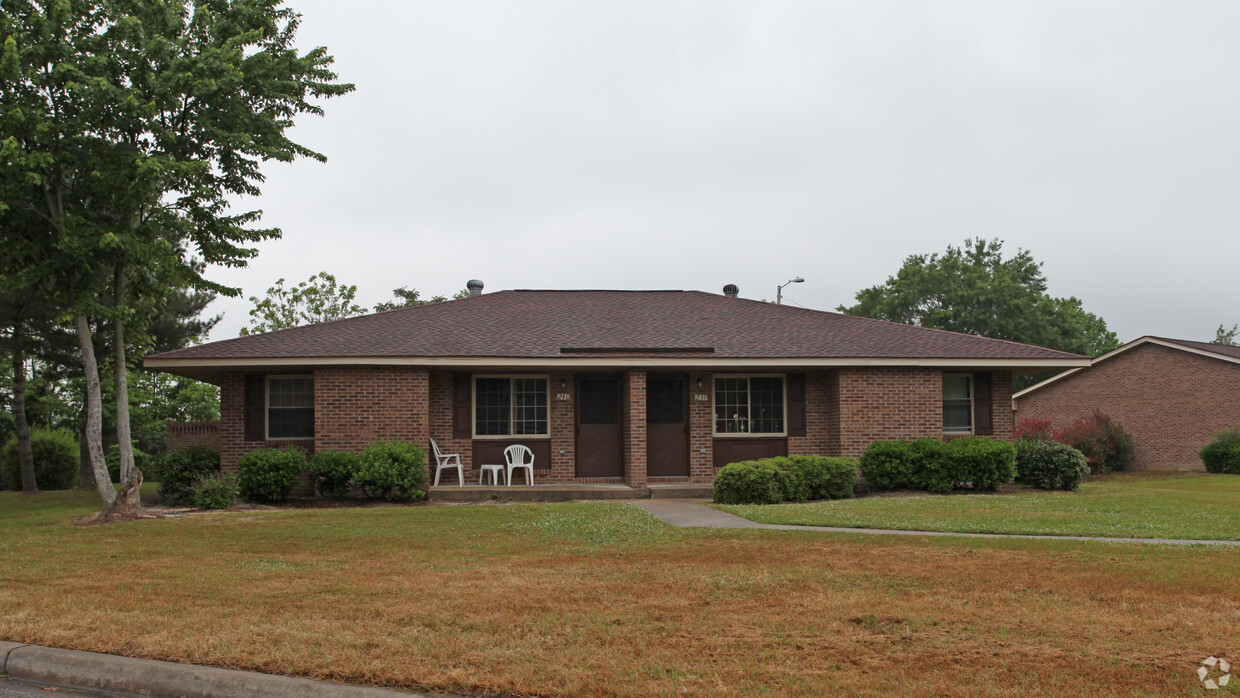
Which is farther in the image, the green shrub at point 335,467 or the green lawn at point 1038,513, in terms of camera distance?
the green shrub at point 335,467

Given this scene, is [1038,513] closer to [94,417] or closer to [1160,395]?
[94,417]

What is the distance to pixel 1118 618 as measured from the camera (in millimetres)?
6008

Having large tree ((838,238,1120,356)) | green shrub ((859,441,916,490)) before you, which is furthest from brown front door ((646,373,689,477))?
large tree ((838,238,1120,356))

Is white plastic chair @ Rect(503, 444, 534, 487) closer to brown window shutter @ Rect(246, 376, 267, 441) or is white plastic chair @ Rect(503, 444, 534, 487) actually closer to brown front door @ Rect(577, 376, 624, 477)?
brown front door @ Rect(577, 376, 624, 477)

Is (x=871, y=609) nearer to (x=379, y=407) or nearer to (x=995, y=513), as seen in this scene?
(x=995, y=513)

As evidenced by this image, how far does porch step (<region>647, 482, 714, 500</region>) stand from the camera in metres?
17.3

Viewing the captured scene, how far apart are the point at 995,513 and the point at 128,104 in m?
13.9

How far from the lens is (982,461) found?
17.0 metres

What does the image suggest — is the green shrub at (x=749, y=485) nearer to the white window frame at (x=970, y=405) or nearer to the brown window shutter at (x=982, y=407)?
the white window frame at (x=970, y=405)

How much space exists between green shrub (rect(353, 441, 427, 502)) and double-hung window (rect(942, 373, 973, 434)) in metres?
11.1

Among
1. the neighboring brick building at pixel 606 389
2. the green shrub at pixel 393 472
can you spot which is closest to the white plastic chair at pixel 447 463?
the neighboring brick building at pixel 606 389

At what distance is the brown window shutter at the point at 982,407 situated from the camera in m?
19.2

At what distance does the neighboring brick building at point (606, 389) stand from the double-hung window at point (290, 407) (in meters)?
0.03

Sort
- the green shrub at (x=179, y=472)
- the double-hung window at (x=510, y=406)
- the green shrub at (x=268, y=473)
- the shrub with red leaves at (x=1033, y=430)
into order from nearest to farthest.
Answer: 1. the green shrub at (x=268, y=473)
2. the green shrub at (x=179, y=472)
3. the double-hung window at (x=510, y=406)
4. the shrub with red leaves at (x=1033, y=430)
